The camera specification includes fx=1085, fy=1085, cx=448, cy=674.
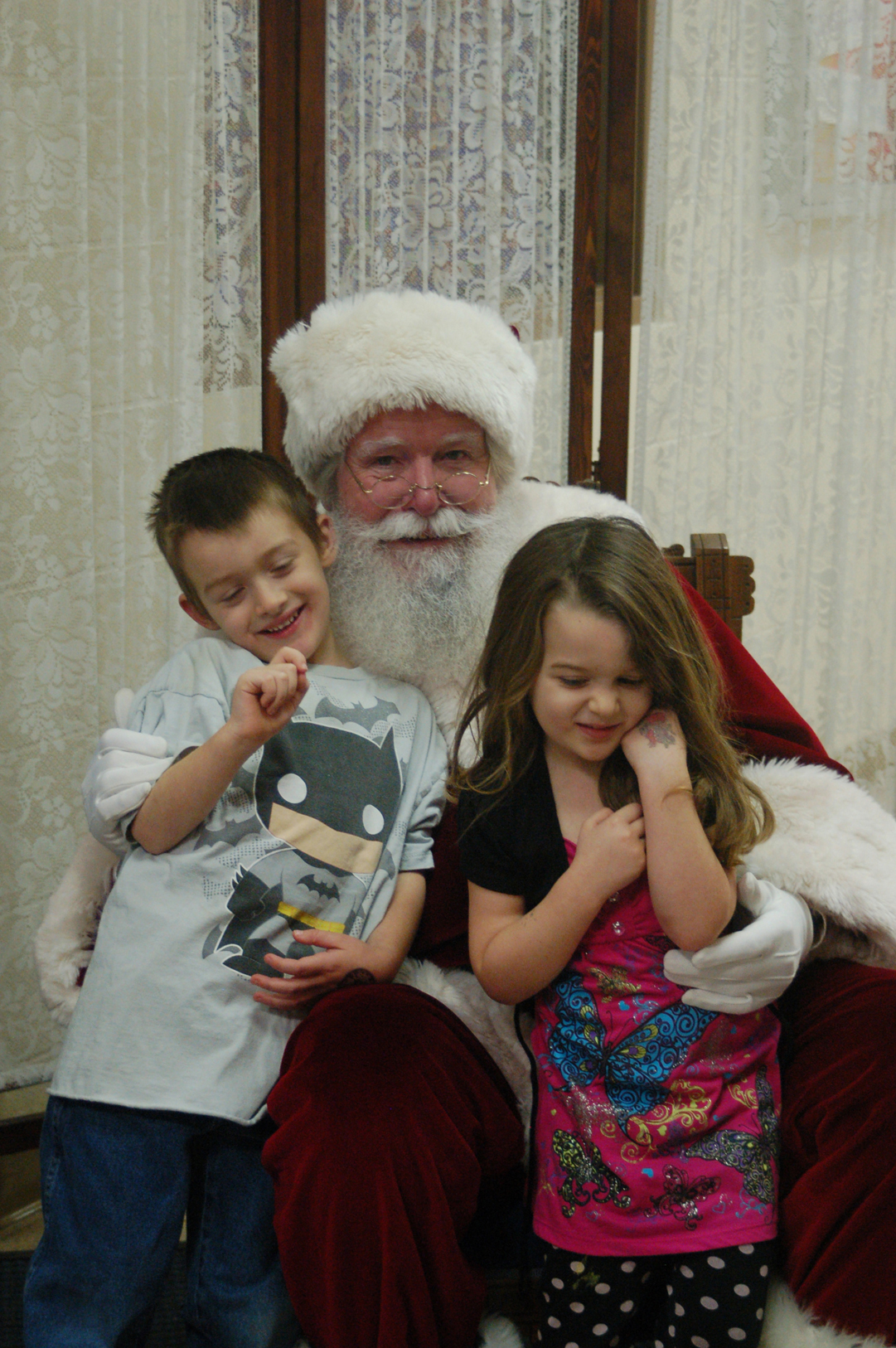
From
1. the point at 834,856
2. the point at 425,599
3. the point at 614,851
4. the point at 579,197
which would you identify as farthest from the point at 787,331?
the point at 614,851

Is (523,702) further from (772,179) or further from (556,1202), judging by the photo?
(772,179)

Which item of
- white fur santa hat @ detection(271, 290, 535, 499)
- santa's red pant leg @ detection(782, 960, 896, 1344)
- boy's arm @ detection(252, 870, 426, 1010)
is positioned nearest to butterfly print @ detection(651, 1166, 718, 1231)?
santa's red pant leg @ detection(782, 960, 896, 1344)

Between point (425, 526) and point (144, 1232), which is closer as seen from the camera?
point (144, 1232)

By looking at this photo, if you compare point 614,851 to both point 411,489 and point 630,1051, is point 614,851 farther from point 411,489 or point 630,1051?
point 411,489

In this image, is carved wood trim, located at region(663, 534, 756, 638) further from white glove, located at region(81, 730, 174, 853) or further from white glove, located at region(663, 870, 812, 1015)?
white glove, located at region(81, 730, 174, 853)

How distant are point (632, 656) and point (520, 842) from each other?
11.6 inches

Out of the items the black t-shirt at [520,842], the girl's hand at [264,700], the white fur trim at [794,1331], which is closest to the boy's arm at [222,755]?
the girl's hand at [264,700]

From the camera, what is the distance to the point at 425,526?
177cm

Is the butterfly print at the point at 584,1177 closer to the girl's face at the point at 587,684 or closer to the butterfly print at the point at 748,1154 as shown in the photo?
the butterfly print at the point at 748,1154

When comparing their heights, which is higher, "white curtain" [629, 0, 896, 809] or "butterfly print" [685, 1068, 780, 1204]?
"white curtain" [629, 0, 896, 809]

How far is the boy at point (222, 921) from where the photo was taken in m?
1.36

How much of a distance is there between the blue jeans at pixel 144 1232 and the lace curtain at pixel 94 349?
3.33 ft

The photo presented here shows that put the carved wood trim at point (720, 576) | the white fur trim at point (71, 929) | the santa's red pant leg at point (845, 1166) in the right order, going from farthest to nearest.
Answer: the carved wood trim at point (720, 576), the white fur trim at point (71, 929), the santa's red pant leg at point (845, 1166)

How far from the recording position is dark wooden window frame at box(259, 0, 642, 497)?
6.92ft
